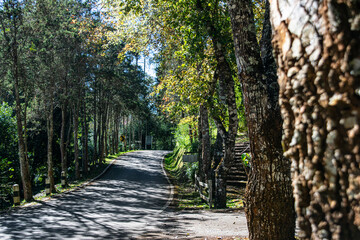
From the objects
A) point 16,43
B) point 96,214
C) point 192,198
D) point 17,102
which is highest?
point 16,43

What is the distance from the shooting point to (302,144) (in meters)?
1.49

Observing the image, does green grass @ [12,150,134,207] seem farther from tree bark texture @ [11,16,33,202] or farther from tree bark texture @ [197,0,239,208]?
tree bark texture @ [197,0,239,208]

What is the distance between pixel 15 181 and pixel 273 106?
84.4ft

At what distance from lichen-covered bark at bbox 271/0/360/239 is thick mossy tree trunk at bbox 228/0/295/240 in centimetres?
295

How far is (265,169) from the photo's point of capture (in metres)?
4.42

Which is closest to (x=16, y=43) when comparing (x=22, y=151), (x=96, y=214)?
(x=22, y=151)

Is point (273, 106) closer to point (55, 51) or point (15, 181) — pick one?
point (55, 51)

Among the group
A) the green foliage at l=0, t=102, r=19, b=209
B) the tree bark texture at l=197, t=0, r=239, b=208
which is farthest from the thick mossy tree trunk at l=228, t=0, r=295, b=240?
the green foliage at l=0, t=102, r=19, b=209

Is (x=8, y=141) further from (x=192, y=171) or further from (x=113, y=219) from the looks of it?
(x=113, y=219)

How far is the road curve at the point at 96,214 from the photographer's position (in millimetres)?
9688

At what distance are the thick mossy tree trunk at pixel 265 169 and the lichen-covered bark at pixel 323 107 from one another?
295 cm

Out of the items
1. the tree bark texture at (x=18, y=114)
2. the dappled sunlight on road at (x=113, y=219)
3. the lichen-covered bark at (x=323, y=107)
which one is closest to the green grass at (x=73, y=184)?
the tree bark texture at (x=18, y=114)

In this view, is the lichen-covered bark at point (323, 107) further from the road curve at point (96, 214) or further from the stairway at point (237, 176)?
the stairway at point (237, 176)

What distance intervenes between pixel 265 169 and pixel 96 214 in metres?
9.86
